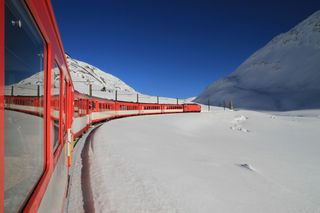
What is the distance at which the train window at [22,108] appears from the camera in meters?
1.49

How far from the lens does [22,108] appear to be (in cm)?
185

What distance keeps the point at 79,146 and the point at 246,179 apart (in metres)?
7.03

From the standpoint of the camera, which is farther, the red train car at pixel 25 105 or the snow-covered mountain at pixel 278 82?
the snow-covered mountain at pixel 278 82

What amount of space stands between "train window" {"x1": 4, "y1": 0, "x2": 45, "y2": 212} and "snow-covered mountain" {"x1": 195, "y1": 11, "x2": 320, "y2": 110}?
12480cm

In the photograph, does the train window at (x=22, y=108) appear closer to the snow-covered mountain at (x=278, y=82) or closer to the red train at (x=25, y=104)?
the red train at (x=25, y=104)

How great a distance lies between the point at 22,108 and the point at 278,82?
166 meters

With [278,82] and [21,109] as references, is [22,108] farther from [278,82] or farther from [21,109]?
[278,82]

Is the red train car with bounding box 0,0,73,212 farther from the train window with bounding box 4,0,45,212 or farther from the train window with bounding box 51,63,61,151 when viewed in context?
the train window with bounding box 51,63,61,151

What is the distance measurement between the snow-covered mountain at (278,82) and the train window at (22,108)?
124803 millimetres

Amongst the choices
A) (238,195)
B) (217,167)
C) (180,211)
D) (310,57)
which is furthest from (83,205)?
(310,57)

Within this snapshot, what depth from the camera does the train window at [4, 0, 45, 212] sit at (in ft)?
4.89

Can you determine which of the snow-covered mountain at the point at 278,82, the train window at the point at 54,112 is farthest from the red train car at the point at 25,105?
the snow-covered mountain at the point at 278,82

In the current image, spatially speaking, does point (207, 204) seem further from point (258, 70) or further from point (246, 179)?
point (258, 70)

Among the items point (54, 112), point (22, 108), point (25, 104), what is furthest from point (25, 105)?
point (54, 112)
